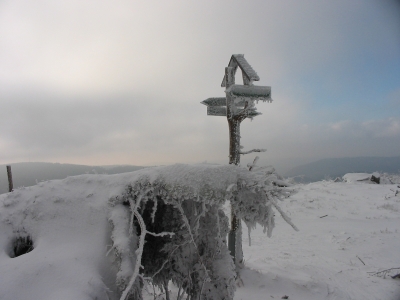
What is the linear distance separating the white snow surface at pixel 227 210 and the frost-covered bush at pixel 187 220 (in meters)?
0.05

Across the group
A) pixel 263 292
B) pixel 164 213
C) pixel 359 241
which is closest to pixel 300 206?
pixel 359 241

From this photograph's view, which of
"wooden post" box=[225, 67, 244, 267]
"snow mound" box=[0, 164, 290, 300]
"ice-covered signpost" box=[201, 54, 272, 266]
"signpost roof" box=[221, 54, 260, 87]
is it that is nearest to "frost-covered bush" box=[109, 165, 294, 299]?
"snow mound" box=[0, 164, 290, 300]

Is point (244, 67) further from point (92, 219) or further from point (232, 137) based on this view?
point (92, 219)

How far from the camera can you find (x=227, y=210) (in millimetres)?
3785

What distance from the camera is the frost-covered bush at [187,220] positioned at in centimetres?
224

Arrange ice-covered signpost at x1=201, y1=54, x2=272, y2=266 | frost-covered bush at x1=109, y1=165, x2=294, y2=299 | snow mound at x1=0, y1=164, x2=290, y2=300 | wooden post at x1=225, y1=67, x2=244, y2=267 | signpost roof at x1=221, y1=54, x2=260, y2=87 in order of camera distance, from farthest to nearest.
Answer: wooden post at x1=225, y1=67, x2=244, y2=267, signpost roof at x1=221, y1=54, x2=260, y2=87, ice-covered signpost at x1=201, y1=54, x2=272, y2=266, frost-covered bush at x1=109, y1=165, x2=294, y2=299, snow mound at x1=0, y1=164, x2=290, y2=300

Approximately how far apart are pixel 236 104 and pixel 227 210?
2667mm

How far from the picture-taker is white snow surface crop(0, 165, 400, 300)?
6.50 ft

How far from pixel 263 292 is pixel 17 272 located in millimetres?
5150

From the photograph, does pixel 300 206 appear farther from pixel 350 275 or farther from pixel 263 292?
pixel 263 292

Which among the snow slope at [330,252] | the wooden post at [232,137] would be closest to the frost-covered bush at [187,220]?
the snow slope at [330,252]

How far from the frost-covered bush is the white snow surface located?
0.17 ft

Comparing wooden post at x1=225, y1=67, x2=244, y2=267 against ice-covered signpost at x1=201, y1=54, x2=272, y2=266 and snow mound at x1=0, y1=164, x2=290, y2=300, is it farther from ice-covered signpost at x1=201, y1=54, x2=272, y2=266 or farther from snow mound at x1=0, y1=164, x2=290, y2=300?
snow mound at x1=0, y1=164, x2=290, y2=300

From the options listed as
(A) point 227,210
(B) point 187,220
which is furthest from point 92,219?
(A) point 227,210
